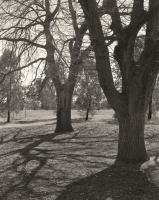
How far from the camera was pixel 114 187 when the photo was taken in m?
9.48

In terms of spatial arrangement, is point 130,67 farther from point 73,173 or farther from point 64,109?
point 64,109

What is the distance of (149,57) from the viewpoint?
37.9 feet

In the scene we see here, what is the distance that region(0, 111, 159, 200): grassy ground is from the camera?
912 centimetres

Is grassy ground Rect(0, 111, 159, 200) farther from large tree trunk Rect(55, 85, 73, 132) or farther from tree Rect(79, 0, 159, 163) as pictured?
large tree trunk Rect(55, 85, 73, 132)

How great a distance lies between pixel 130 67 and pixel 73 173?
322 cm

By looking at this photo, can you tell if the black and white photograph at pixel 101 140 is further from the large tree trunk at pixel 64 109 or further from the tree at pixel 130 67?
the large tree trunk at pixel 64 109

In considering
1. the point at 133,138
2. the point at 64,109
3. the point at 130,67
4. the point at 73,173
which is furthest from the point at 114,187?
the point at 64,109

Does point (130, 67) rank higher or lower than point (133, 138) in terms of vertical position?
higher

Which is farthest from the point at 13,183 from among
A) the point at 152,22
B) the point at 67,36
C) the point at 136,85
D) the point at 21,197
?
the point at 67,36

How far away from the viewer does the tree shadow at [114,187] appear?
879 cm

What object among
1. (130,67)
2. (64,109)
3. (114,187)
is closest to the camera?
(114,187)

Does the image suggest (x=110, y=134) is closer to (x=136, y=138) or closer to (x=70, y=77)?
(x=70, y=77)

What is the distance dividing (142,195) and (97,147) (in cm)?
765

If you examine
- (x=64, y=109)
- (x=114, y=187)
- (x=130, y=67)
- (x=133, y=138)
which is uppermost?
(x=130, y=67)
